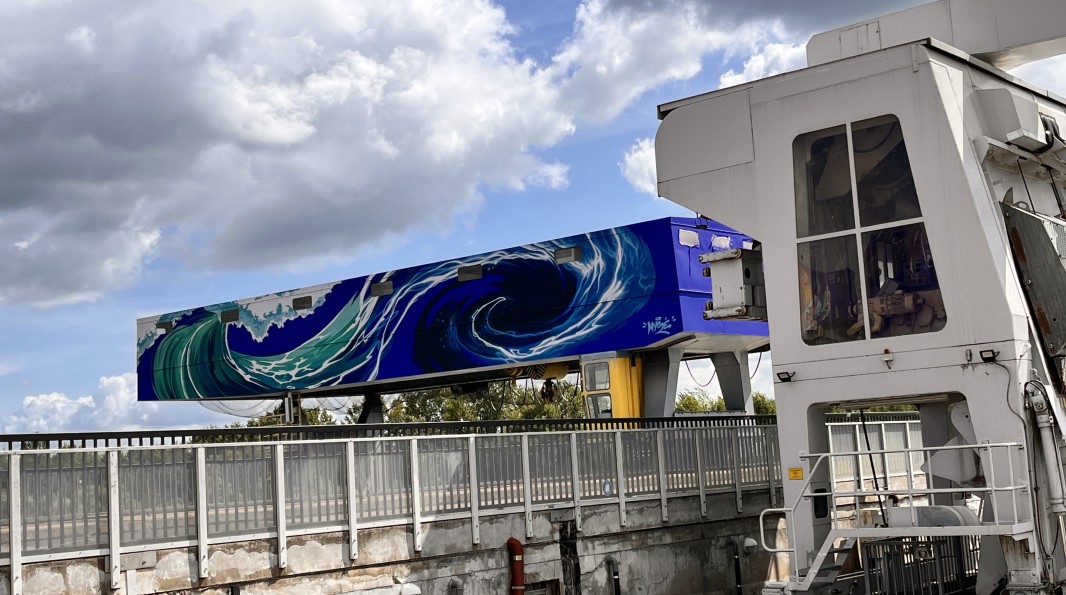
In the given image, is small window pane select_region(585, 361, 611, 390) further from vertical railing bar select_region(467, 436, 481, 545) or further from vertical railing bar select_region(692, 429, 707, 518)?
vertical railing bar select_region(467, 436, 481, 545)

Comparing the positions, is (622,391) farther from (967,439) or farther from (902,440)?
(967,439)

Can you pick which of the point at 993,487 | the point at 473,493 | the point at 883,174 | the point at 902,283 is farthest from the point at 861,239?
the point at 473,493

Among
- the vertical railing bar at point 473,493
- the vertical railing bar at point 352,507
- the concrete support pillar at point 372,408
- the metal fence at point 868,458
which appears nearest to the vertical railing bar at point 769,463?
the metal fence at point 868,458

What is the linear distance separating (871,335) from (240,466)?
27.2 feet

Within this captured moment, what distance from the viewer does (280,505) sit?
44.9 ft

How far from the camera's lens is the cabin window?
1546cm

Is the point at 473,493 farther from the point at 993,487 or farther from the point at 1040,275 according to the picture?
the point at 1040,275

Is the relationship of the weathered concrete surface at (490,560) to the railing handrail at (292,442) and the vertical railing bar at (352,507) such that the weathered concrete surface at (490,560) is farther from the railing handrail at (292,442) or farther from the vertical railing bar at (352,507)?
the railing handrail at (292,442)

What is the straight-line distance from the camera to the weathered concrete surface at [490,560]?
1252cm

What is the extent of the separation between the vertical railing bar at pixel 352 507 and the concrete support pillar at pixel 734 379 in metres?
17.9

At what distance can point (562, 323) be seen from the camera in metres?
29.8

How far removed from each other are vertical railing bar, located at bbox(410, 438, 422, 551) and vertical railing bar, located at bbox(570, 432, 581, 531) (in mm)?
3085

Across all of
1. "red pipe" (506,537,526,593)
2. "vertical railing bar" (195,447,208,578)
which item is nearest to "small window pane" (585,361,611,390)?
"red pipe" (506,537,526,593)

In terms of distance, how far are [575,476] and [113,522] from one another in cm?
760
